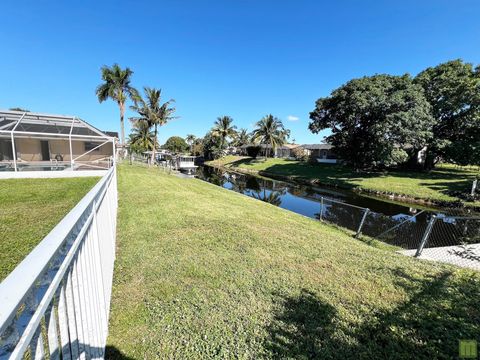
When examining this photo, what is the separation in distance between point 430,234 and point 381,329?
6613 millimetres

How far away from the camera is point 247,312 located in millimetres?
3074

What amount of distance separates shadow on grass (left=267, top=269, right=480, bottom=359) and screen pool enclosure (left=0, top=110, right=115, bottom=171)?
15471 mm

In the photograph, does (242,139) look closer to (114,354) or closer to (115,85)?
(115,85)

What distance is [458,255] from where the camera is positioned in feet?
→ 19.4

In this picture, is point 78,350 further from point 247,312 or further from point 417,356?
point 417,356

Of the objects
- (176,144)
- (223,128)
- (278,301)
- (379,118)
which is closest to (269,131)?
(223,128)

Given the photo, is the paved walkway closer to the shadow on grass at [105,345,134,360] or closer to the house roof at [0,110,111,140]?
the shadow on grass at [105,345,134,360]

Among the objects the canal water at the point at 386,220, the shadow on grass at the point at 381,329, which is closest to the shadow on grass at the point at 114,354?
the shadow on grass at the point at 381,329

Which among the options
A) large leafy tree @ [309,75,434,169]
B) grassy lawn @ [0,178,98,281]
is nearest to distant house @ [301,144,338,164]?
large leafy tree @ [309,75,434,169]

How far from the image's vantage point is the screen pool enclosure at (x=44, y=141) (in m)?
13.0

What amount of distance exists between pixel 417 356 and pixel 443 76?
28544 mm

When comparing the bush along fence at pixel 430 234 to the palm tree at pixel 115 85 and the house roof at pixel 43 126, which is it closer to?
the house roof at pixel 43 126

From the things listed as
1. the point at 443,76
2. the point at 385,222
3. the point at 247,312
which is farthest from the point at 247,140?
the point at 247,312

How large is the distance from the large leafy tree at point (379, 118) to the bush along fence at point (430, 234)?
502 inches
